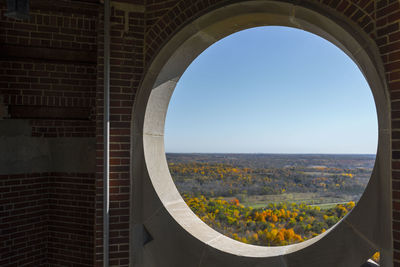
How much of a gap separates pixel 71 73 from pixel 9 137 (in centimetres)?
113

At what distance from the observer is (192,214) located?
3713mm

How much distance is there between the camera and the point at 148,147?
12.0 feet

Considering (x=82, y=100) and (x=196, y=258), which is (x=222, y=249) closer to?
(x=196, y=258)

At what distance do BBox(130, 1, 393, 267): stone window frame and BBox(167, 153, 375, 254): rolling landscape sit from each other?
724 cm

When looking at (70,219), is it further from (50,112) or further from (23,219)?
(50,112)

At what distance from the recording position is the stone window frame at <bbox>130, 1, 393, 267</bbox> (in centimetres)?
255

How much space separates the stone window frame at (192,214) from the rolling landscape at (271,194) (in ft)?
23.7

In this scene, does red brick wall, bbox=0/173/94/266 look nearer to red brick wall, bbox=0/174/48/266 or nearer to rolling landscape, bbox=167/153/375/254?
red brick wall, bbox=0/174/48/266

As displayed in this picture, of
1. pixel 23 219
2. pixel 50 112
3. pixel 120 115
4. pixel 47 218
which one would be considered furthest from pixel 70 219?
pixel 120 115

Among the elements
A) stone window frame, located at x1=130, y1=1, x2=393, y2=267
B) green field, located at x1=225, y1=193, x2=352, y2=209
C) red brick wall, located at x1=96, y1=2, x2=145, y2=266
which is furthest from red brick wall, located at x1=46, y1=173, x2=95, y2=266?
green field, located at x1=225, y1=193, x2=352, y2=209

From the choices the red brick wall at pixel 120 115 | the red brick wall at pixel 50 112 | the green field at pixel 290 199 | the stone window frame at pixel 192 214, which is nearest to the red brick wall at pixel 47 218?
the red brick wall at pixel 50 112

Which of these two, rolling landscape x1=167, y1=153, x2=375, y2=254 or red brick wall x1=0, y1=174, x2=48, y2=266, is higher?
red brick wall x1=0, y1=174, x2=48, y2=266

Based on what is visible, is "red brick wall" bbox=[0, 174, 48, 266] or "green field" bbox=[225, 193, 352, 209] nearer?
"red brick wall" bbox=[0, 174, 48, 266]

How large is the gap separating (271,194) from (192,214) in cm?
1523
